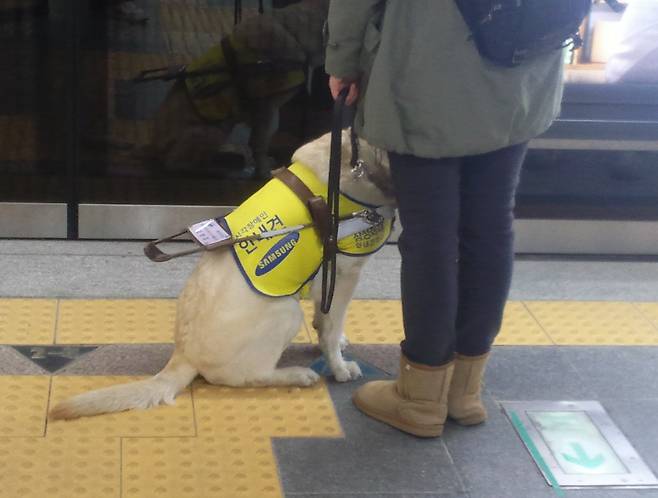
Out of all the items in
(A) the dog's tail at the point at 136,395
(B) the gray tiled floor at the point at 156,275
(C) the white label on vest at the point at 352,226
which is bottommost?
(B) the gray tiled floor at the point at 156,275

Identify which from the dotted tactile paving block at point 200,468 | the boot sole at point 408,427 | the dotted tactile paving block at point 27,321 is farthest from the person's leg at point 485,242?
the dotted tactile paving block at point 27,321

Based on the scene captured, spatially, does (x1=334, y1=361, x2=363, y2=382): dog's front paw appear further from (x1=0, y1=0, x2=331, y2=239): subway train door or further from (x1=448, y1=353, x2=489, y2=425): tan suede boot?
(x1=0, y1=0, x2=331, y2=239): subway train door

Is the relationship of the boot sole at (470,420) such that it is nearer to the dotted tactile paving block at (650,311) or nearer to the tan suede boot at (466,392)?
the tan suede boot at (466,392)

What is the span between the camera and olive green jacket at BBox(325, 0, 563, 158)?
249 centimetres

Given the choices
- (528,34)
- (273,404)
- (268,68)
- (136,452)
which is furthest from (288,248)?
(268,68)

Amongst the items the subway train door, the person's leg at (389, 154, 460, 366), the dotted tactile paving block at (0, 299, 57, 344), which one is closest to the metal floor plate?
the person's leg at (389, 154, 460, 366)

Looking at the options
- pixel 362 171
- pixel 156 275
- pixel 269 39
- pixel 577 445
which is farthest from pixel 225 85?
pixel 577 445

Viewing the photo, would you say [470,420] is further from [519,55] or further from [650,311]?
[650,311]

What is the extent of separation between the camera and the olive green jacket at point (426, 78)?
2.49 m

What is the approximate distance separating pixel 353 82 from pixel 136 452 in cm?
113

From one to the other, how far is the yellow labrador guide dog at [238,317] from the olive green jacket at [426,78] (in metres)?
0.41

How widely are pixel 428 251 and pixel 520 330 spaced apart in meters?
1.14

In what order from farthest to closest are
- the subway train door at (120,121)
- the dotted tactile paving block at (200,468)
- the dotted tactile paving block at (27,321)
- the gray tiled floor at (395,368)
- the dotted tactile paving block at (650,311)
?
the subway train door at (120,121) < the dotted tactile paving block at (650,311) < the dotted tactile paving block at (27,321) < the gray tiled floor at (395,368) < the dotted tactile paving block at (200,468)

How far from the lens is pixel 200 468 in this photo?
2676mm
